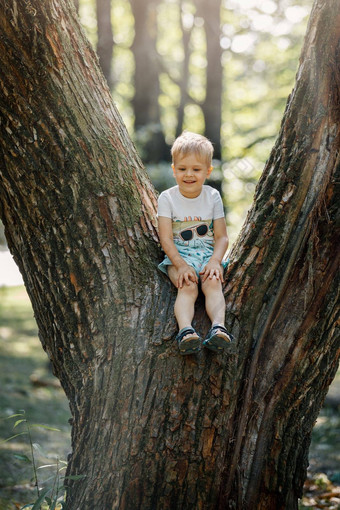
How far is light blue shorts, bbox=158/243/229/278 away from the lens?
127 inches

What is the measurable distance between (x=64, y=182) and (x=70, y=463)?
1.61 meters

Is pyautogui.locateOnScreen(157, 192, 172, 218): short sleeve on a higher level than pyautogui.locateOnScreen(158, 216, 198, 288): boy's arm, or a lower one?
higher

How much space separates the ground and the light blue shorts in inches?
50.7

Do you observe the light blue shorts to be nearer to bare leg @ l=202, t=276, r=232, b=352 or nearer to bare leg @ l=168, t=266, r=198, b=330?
bare leg @ l=168, t=266, r=198, b=330

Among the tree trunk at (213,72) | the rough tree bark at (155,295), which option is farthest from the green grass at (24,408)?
the tree trunk at (213,72)

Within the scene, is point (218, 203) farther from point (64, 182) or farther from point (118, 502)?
point (118, 502)

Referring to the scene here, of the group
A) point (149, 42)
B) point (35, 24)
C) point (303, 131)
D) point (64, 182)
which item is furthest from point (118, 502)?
point (149, 42)

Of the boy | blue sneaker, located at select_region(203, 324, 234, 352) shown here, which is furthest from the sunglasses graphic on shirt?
blue sneaker, located at select_region(203, 324, 234, 352)

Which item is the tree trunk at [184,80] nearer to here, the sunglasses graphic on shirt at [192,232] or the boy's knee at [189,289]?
the sunglasses graphic on shirt at [192,232]

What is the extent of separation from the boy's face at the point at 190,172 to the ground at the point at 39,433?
1.76m

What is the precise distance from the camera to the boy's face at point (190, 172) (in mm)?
3355

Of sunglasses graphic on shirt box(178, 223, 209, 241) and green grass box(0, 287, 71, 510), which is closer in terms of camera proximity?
sunglasses graphic on shirt box(178, 223, 209, 241)

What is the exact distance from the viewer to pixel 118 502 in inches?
110

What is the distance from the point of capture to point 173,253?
3.20 metres
